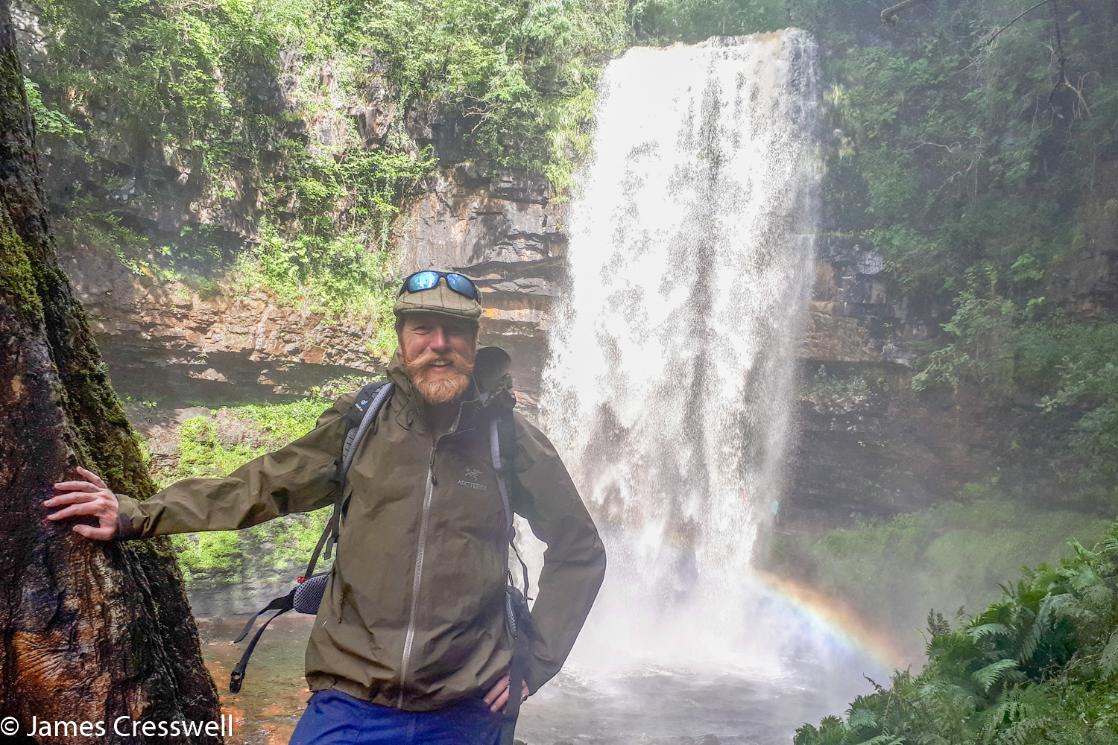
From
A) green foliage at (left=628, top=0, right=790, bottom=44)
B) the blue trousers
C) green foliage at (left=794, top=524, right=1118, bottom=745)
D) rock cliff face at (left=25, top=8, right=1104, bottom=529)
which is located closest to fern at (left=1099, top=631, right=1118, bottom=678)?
green foliage at (left=794, top=524, right=1118, bottom=745)

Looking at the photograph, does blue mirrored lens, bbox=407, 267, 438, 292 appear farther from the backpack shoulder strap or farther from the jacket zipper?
the jacket zipper

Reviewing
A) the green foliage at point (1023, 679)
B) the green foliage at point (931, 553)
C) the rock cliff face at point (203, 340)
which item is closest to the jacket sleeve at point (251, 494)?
the green foliage at point (1023, 679)

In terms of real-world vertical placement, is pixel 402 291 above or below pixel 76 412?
above

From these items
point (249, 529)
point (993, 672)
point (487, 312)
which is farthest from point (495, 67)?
point (993, 672)

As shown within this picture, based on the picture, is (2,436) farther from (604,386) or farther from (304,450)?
(604,386)

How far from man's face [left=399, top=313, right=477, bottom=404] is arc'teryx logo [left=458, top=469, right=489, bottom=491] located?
256 millimetres

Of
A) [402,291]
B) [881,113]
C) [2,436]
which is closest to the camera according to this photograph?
[2,436]

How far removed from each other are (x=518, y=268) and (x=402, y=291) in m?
13.0

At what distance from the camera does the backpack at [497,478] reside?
8.24 feet

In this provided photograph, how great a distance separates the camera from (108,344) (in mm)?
12344

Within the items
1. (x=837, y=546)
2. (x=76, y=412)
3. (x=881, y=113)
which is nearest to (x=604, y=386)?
(x=837, y=546)

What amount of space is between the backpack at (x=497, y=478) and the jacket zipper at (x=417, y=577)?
8.5 inches

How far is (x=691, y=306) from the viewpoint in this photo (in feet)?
51.1

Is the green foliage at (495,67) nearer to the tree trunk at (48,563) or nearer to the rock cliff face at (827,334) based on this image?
the rock cliff face at (827,334)
